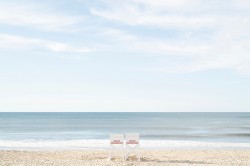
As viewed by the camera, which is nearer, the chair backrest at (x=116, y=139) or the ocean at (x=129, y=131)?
the chair backrest at (x=116, y=139)

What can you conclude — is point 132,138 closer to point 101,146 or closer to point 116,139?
point 116,139

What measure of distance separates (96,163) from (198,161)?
187 inches

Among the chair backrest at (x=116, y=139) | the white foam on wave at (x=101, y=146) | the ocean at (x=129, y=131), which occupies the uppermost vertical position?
the chair backrest at (x=116, y=139)

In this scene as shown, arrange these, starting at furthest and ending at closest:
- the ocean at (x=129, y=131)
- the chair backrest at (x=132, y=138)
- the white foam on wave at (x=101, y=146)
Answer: the ocean at (x=129, y=131), the white foam on wave at (x=101, y=146), the chair backrest at (x=132, y=138)

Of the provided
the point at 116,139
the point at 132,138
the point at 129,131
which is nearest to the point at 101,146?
the point at 116,139

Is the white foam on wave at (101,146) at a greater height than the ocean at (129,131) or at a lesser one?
lesser

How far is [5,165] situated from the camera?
1470 centimetres

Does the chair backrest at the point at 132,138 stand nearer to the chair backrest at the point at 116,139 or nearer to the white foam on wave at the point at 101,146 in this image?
the chair backrest at the point at 116,139

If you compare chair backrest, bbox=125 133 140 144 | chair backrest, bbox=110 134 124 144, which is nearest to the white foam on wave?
chair backrest, bbox=125 133 140 144

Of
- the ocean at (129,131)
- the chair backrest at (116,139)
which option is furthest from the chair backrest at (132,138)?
the ocean at (129,131)

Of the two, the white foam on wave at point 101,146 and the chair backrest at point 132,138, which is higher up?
the chair backrest at point 132,138

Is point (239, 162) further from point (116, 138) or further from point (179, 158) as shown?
point (116, 138)

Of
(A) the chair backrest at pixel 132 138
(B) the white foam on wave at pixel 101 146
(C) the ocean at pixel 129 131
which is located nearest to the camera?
(A) the chair backrest at pixel 132 138

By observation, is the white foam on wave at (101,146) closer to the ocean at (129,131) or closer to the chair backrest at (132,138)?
the ocean at (129,131)
